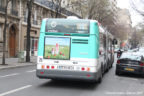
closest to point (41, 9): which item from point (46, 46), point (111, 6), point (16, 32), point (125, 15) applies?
point (16, 32)

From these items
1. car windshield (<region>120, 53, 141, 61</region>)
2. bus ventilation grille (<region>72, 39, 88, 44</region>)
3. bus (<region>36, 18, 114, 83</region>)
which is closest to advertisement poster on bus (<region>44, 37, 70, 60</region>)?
bus (<region>36, 18, 114, 83</region>)

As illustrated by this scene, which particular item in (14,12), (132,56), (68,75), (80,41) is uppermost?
(14,12)

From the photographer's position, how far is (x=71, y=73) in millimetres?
9016

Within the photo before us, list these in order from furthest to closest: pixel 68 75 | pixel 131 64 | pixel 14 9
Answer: pixel 14 9 < pixel 131 64 < pixel 68 75

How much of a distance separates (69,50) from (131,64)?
6065 millimetres

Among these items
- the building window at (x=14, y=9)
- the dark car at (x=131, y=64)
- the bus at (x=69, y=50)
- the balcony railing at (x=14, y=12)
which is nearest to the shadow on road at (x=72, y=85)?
the bus at (x=69, y=50)

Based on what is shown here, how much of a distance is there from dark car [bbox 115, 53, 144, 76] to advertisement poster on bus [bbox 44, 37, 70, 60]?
600cm

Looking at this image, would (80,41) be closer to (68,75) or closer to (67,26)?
(67,26)

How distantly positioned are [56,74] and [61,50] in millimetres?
946

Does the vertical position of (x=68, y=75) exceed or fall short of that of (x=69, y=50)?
it falls short

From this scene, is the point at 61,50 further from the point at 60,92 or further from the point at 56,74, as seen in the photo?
the point at 60,92

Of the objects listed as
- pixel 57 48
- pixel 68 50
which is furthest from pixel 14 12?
pixel 68 50

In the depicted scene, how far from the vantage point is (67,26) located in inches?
368

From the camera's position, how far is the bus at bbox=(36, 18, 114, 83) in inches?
354
